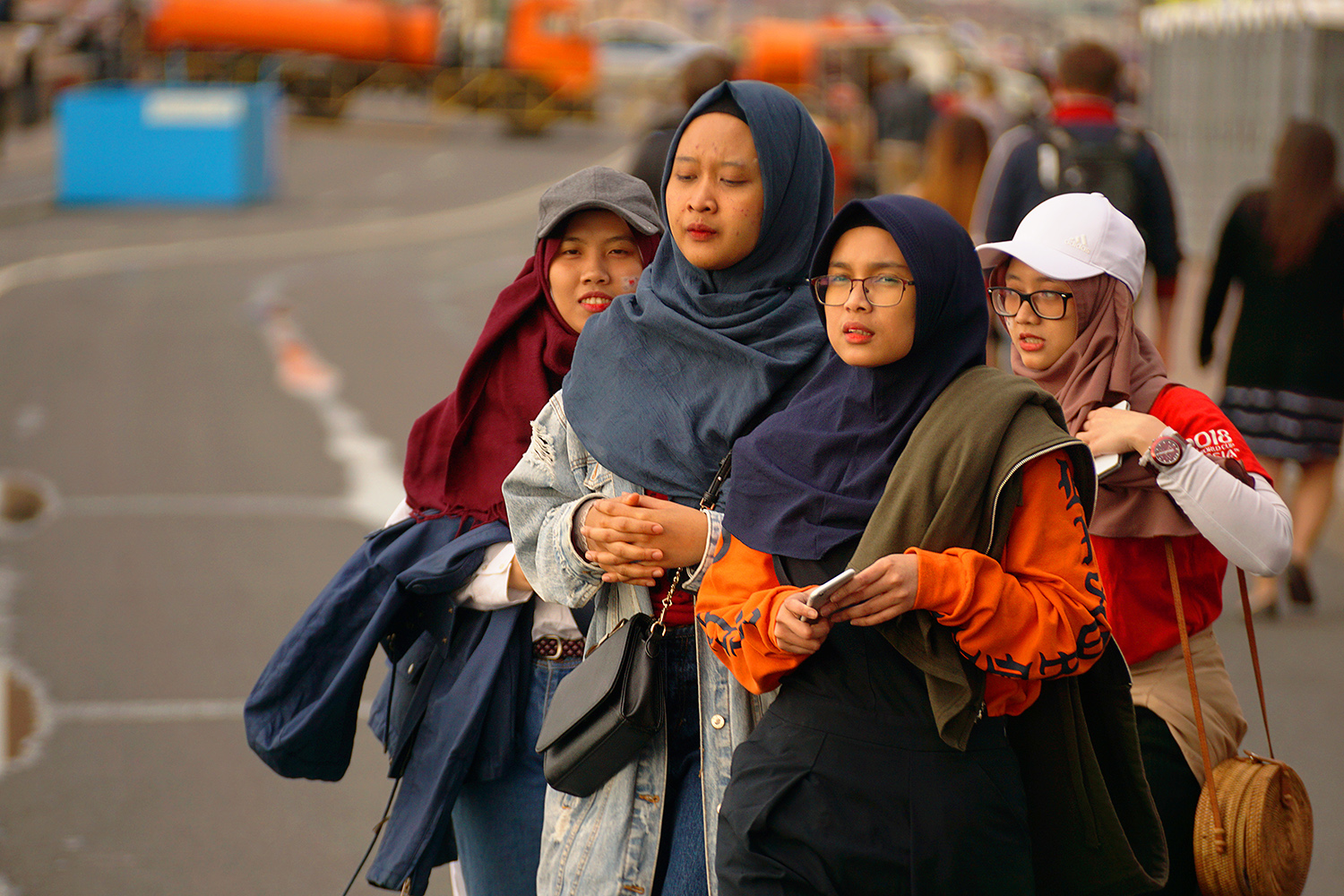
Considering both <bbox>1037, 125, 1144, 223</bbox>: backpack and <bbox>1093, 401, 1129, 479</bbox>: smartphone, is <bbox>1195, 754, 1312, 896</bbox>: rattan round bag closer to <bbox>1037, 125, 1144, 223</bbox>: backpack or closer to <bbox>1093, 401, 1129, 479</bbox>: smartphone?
<bbox>1093, 401, 1129, 479</bbox>: smartphone

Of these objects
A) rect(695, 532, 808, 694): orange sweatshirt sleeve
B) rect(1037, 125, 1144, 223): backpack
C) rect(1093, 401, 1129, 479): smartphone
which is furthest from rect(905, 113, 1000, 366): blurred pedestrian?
rect(695, 532, 808, 694): orange sweatshirt sleeve

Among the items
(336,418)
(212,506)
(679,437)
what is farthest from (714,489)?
(336,418)

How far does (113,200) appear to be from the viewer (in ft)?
73.9

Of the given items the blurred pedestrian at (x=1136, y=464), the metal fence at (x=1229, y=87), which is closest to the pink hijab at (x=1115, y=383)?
the blurred pedestrian at (x=1136, y=464)

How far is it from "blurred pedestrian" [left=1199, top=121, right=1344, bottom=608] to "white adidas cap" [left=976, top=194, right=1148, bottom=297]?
12.3 feet

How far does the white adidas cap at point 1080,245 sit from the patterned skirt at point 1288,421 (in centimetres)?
385

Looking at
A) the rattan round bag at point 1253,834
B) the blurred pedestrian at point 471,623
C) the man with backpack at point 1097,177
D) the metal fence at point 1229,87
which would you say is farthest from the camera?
the metal fence at point 1229,87

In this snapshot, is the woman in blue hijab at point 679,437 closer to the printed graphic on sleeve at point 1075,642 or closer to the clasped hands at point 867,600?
the clasped hands at point 867,600

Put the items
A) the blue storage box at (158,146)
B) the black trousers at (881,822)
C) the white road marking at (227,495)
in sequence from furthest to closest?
the blue storage box at (158,146), the white road marking at (227,495), the black trousers at (881,822)

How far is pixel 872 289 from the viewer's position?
2420mm

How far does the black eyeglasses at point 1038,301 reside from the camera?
2.98 metres

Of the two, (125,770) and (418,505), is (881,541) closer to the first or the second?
(418,505)

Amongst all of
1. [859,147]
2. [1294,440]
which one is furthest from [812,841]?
[859,147]

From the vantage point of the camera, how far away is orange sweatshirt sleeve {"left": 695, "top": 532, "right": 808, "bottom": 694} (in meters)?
2.39
